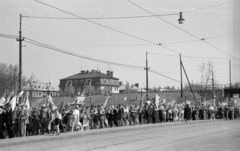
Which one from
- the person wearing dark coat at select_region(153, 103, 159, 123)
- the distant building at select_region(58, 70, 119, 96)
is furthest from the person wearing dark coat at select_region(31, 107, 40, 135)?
the distant building at select_region(58, 70, 119, 96)

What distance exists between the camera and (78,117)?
864 inches

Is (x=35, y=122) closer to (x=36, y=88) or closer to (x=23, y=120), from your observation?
(x=23, y=120)

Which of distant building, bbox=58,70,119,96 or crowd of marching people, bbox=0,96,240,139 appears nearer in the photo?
crowd of marching people, bbox=0,96,240,139

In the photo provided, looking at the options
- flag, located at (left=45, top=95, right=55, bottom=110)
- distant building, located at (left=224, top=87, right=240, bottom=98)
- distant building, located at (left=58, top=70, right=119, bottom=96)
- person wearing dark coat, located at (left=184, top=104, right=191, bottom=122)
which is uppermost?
distant building, located at (left=58, top=70, right=119, bottom=96)

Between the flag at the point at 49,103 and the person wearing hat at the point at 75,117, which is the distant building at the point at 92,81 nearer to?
the person wearing hat at the point at 75,117

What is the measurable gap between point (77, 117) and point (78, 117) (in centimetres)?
13

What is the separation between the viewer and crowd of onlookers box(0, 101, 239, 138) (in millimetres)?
18337

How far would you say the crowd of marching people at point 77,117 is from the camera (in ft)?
60.2

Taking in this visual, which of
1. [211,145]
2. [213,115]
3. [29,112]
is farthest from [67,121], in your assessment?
[213,115]

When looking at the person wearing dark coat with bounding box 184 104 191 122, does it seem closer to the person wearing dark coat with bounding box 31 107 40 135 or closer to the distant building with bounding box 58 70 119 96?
the person wearing dark coat with bounding box 31 107 40 135

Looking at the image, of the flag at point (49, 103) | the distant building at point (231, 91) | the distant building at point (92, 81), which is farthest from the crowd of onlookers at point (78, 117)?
the distant building at point (92, 81)

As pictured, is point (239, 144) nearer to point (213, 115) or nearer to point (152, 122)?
point (152, 122)

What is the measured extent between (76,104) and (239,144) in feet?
37.1

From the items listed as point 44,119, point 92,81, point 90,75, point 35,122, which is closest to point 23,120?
point 35,122
